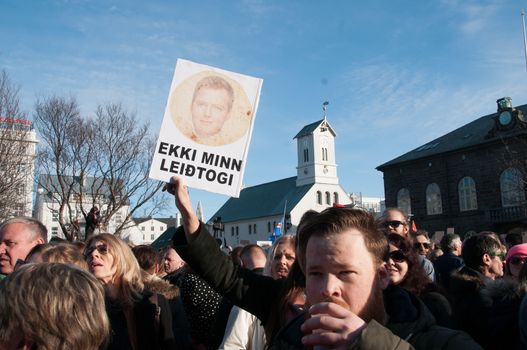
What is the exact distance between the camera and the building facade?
35906mm

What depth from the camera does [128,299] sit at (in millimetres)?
3861

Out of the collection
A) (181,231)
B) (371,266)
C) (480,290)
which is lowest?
(480,290)

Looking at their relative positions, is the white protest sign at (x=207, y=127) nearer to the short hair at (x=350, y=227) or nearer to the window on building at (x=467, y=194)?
the short hair at (x=350, y=227)

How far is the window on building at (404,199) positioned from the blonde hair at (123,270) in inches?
1627

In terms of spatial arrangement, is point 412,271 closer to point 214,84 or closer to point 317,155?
point 214,84

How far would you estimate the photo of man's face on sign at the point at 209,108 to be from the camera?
3.58 m

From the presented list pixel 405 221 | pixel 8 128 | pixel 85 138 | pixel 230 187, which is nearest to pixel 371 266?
pixel 230 187

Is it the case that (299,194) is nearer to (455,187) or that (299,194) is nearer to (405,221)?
(455,187)

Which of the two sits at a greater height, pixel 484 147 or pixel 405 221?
pixel 484 147

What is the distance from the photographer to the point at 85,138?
2464 centimetres

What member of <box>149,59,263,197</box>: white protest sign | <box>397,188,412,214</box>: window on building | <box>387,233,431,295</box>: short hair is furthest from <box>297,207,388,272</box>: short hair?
<box>397,188,412,214</box>: window on building

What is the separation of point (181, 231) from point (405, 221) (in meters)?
2.31

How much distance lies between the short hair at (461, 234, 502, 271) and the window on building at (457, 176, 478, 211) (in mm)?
36645

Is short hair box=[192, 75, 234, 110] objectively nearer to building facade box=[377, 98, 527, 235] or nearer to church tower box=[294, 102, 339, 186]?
building facade box=[377, 98, 527, 235]
